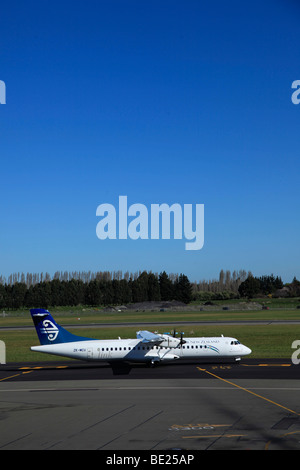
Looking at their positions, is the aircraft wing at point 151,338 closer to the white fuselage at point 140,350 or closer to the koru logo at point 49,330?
the white fuselage at point 140,350

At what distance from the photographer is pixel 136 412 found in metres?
32.7

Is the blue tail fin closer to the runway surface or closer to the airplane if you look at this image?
the airplane

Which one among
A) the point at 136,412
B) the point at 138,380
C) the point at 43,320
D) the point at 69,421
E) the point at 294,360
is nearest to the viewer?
the point at 69,421

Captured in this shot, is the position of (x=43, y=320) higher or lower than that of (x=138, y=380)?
higher

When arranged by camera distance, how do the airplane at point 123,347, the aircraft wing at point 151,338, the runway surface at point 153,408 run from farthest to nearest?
the airplane at point 123,347 → the aircraft wing at point 151,338 → the runway surface at point 153,408

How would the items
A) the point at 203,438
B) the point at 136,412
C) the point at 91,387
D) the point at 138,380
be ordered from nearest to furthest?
the point at 203,438 < the point at 136,412 < the point at 91,387 < the point at 138,380

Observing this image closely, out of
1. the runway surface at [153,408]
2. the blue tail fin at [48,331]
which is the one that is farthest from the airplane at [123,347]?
the runway surface at [153,408]

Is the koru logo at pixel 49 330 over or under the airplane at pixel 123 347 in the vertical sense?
over

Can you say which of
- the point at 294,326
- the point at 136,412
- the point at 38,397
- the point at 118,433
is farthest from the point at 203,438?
the point at 294,326

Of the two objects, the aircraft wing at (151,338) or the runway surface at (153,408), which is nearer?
the runway surface at (153,408)

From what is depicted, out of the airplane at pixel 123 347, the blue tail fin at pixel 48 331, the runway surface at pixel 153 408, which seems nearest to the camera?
the runway surface at pixel 153 408

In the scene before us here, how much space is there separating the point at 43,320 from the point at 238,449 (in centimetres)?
3370

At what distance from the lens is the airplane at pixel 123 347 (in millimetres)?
52969

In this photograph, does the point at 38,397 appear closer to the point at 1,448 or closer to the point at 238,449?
the point at 1,448
